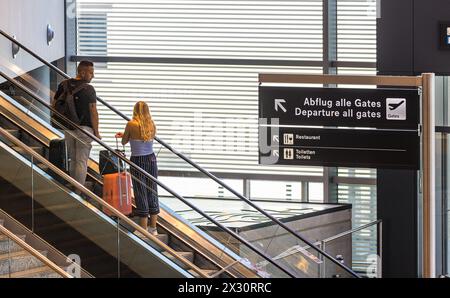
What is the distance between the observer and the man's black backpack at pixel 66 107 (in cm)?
1084

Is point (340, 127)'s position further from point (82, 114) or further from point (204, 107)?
point (204, 107)

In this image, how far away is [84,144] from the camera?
10.9 metres

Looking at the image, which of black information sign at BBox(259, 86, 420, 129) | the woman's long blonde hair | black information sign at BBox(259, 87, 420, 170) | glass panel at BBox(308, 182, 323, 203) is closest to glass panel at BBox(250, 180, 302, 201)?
glass panel at BBox(308, 182, 323, 203)

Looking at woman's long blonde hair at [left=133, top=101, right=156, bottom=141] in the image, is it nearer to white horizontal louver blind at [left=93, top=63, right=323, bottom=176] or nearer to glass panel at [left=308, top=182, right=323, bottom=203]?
white horizontal louver blind at [left=93, top=63, right=323, bottom=176]

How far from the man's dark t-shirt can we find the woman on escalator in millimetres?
414

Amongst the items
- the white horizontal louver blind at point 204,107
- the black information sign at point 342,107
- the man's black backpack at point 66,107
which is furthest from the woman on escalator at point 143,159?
the white horizontal louver blind at point 204,107

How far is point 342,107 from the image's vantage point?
7.86 m

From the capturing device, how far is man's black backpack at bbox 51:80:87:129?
35.6ft

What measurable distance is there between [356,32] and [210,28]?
2.20 m

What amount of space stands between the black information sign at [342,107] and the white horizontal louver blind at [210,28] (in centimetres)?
789

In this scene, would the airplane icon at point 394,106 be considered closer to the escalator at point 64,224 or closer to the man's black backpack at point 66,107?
the escalator at point 64,224
